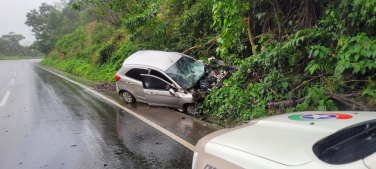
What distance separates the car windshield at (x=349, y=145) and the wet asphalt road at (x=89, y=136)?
256 cm

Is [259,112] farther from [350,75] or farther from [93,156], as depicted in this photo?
[93,156]

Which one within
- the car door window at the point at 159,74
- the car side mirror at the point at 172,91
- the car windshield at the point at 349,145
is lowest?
the car side mirror at the point at 172,91

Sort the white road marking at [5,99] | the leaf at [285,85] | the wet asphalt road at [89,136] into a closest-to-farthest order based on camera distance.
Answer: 1. the wet asphalt road at [89,136]
2. the leaf at [285,85]
3. the white road marking at [5,99]

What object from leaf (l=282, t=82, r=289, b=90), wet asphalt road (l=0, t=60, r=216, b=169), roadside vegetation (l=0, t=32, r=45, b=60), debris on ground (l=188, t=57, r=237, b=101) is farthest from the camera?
roadside vegetation (l=0, t=32, r=45, b=60)

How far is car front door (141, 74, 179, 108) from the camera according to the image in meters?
7.26

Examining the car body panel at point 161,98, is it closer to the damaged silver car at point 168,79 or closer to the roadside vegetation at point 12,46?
the damaged silver car at point 168,79

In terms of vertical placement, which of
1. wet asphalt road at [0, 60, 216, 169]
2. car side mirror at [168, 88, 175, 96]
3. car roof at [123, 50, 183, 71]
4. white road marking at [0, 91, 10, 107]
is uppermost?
car roof at [123, 50, 183, 71]

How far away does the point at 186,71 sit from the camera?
25.4 feet

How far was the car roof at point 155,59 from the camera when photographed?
768cm

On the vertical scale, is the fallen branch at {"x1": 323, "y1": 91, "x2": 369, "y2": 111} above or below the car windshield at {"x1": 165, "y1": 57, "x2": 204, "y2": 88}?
below

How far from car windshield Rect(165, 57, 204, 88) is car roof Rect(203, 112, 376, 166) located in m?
4.88

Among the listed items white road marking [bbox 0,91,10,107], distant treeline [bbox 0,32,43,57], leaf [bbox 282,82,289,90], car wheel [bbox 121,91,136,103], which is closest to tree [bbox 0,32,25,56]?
distant treeline [bbox 0,32,43,57]

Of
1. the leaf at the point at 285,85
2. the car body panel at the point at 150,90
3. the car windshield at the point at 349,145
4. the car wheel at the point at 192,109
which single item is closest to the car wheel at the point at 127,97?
the car body panel at the point at 150,90

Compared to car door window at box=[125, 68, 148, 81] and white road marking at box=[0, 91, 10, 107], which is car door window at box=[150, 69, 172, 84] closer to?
car door window at box=[125, 68, 148, 81]
